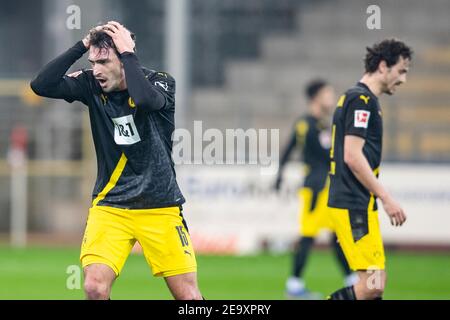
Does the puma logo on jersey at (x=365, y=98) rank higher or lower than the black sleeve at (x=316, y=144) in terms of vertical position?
higher

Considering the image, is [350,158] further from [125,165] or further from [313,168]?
[313,168]

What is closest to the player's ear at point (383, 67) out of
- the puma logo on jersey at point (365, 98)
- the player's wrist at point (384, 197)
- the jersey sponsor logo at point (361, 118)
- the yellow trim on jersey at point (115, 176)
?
the puma logo on jersey at point (365, 98)

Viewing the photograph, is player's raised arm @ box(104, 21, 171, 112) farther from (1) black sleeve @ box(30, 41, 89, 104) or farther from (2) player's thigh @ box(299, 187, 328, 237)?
(2) player's thigh @ box(299, 187, 328, 237)

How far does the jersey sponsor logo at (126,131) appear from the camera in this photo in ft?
22.6

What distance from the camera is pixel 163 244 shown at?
6.85 metres

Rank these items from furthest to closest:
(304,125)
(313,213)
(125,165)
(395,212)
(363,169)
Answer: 1. (304,125)
2. (313,213)
3. (363,169)
4. (395,212)
5. (125,165)

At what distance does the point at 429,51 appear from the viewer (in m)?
19.9

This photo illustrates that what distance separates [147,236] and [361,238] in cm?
184

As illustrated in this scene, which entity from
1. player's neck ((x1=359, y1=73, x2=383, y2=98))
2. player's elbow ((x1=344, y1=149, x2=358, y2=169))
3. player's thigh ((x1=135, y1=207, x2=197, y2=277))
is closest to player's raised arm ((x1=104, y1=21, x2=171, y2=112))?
player's thigh ((x1=135, y1=207, x2=197, y2=277))

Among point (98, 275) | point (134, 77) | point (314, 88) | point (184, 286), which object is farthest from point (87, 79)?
point (314, 88)

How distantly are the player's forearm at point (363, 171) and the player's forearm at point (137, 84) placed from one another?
1.87m

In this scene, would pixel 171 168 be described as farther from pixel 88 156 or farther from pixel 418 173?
pixel 88 156

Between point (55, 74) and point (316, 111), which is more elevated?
point (55, 74)

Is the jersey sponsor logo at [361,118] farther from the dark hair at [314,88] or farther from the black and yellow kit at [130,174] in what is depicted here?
the dark hair at [314,88]
